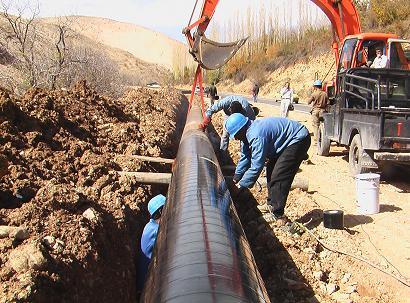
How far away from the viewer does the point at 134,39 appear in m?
113

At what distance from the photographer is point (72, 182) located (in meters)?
4.92

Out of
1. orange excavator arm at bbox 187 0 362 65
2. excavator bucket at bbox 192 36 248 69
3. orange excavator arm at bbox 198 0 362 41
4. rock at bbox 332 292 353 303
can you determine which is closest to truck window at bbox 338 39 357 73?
orange excavator arm at bbox 187 0 362 65

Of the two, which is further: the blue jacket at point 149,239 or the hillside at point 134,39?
the hillside at point 134,39

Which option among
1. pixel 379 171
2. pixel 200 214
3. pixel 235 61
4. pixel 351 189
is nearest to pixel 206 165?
pixel 200 214

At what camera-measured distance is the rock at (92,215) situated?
3.80 meters

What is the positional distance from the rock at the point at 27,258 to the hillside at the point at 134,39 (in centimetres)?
9465

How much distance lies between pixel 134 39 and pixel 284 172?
367ft

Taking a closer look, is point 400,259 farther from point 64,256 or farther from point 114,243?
point 64,256

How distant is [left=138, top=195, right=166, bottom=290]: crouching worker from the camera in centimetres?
411

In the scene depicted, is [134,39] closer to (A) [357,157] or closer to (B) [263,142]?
(A) [357,157]

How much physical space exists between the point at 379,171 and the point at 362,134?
940 mm

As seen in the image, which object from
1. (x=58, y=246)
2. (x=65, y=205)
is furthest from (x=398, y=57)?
(x=58, y=246)

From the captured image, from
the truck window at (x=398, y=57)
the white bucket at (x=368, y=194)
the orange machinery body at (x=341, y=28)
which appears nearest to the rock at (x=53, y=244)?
the white bucket at (x=368, y=194)

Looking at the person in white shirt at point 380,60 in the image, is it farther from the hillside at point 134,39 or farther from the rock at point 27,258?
the hillside at point 134,39
